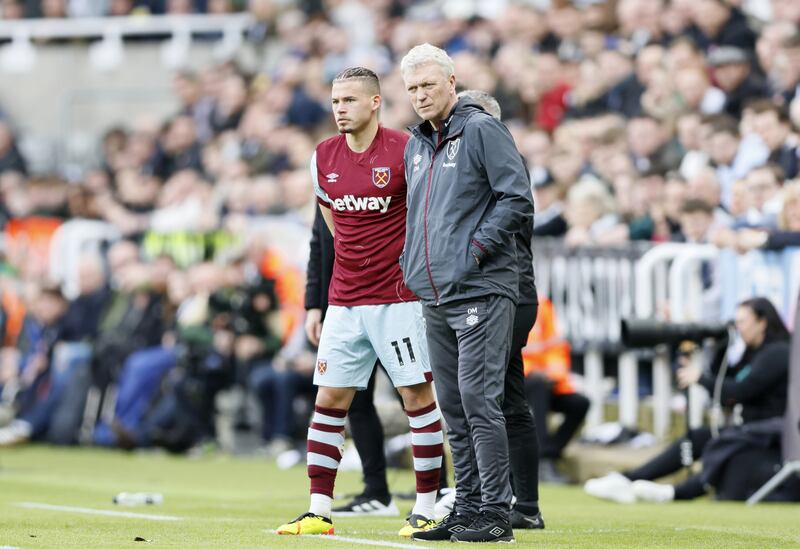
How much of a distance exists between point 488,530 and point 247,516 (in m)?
2.69

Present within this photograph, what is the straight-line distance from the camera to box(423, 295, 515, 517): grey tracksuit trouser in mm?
7435

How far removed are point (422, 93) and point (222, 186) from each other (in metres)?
12.9

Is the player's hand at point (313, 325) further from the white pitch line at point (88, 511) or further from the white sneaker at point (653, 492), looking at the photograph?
the white sneaker at point (653, 492)

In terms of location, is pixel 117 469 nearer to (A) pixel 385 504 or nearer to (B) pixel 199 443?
(B) pixel 199 443

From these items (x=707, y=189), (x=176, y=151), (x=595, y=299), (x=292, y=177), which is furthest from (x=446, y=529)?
(x=176, y=151)

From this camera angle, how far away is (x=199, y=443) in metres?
16.9

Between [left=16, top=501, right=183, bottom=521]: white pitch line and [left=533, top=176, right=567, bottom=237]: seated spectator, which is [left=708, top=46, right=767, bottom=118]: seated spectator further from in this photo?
[left=16, top=501, right=183, bottom=521]: white pitch line

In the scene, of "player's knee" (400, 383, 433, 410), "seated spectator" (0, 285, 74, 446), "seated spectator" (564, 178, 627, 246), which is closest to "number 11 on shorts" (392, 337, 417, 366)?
"player's knee" (400, 383, 433, 410)

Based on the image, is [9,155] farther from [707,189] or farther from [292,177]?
[707,189]

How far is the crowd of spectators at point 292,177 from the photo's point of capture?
14.0 meters

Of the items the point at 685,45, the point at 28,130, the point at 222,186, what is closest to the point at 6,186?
the point at 28,130

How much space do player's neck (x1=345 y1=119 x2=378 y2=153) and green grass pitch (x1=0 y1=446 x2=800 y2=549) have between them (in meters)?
1.91

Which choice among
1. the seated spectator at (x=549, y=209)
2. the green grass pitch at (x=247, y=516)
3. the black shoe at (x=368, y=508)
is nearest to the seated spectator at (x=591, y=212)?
the seated spectator at (x=549, y=209)

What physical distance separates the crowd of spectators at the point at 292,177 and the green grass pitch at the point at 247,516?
72.5 inches
